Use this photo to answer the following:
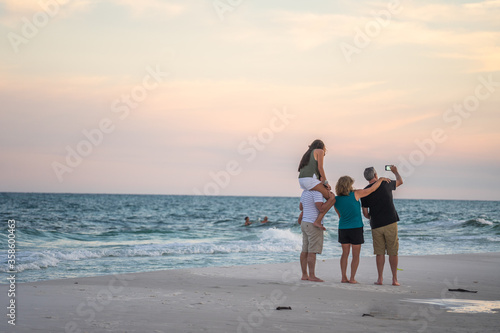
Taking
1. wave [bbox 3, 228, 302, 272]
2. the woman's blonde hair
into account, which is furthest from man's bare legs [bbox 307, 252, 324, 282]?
wave [bbox 3, 228, 302, 272]

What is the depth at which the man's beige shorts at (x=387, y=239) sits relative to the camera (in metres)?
7.89

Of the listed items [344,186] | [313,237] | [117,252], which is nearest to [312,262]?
[313,237]

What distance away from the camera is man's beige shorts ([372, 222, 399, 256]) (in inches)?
311

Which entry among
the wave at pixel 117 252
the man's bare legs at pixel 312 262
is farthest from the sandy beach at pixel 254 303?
the wave at pixel 117 252

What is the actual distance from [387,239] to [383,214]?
386 mm

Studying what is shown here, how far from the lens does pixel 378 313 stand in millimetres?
5883

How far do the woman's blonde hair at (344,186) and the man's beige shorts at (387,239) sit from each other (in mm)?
752

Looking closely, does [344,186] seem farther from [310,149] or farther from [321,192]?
[310,149]

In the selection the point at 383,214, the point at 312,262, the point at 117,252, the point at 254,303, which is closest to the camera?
the point at 254,303

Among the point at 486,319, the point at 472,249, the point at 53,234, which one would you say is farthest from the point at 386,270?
the point at 53,234

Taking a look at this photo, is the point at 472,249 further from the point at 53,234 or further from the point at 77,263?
the point at 53,234

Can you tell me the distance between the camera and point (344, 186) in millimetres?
7965

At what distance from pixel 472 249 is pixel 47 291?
47.2 feet

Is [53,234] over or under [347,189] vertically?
under
